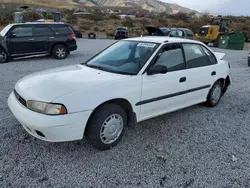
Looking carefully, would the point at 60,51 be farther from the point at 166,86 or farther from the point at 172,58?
the point at 166,86

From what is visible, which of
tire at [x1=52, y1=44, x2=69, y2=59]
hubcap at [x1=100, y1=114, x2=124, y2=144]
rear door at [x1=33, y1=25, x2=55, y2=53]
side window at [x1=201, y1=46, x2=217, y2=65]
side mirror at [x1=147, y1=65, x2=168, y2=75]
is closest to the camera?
hubcap at [x1=100, y1=114, x2=124, y2=144]

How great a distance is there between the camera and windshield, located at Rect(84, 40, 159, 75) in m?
3.55

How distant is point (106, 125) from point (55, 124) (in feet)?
2.27

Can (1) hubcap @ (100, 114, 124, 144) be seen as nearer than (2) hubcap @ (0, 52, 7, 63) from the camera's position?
Yes

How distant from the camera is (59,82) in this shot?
3.10 metres

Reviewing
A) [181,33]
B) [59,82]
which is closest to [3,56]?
[59,82]

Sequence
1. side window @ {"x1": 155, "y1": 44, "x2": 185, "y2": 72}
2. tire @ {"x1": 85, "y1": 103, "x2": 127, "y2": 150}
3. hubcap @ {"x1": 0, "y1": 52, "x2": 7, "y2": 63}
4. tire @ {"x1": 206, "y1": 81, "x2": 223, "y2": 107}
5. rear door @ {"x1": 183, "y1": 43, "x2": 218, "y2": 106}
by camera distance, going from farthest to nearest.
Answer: hubcap @ {"x1": 0, "y1": 52, "x2": 7, "y2": 63}, tire @ {"x1": 206, "y1": 81, "x2": 223, "y2": 107}, rear door @ {"x1": 183, "y1": 43, "x2": 218, "y2": 106}, side window @ {"x1": 155, "y1": 44, "x2": 185, "y2": 72}, tire @ {"x1": 85, "y1": 103, "x2": 127, "y2": 150}

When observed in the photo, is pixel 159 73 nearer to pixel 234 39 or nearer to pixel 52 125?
pixel 52 125

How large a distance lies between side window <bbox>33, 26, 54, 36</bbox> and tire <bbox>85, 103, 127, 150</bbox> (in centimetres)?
882

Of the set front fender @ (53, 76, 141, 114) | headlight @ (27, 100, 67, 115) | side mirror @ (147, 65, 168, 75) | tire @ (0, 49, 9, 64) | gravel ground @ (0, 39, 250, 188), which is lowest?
tire @ (0, 49, 9, 64)

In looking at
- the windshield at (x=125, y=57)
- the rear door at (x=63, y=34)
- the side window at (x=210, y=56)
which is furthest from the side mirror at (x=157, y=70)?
the rear door at (x=63, y=34)

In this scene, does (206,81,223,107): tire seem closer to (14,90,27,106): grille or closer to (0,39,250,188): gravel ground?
(0,39,250,188): gravel ground

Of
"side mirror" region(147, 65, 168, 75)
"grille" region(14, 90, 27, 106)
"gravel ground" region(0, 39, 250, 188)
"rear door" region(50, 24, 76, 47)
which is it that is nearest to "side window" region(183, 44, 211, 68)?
"side mirror" region(147, 65, 168, 75)

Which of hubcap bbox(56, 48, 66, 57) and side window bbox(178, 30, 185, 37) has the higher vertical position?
side window bbox(178, 30, 185, 37)
